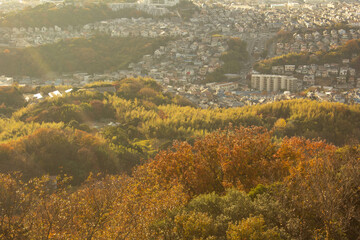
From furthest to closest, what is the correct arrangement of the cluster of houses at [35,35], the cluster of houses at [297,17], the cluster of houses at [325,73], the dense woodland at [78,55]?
Answer: the cluster of houses at [297,17]
the cluster of houses at [35,35]
the dense woodland at [78,55]
the cluster of houses at [325,73]

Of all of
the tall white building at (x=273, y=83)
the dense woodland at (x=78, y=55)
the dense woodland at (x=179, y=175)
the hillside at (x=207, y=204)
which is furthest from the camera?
the dense woodland at (x=78, y=55)

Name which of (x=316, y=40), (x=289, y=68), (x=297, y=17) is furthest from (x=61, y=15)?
(x=297, y=17)

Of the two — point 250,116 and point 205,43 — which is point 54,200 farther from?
point 205,43

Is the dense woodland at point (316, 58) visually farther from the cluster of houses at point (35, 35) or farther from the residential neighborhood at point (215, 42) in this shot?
the cluster of houses at point (35, 35)

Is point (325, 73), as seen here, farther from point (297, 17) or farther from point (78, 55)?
point (297, 17)

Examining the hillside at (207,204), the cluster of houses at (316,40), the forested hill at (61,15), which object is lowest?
the cluster of houses at (316,40)

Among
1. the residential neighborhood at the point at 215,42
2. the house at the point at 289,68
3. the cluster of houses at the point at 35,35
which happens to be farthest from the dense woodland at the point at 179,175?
the cluster of houses at the point at 35,35
